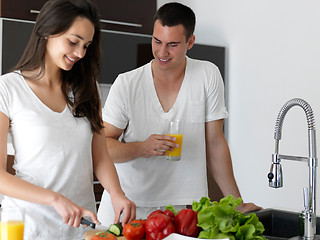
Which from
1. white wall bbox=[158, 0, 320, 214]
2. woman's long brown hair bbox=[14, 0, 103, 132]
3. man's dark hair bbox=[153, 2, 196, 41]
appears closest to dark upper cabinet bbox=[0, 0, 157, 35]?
white wall bbox=[158, 0, 320, 214]

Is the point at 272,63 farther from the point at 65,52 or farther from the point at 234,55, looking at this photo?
the point at 65,52

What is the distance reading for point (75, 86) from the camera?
6.12 ft

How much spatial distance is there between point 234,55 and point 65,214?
2781 millimetres

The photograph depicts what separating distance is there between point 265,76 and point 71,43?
2342 millimetres

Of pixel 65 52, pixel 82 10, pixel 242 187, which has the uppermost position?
pixel 82 10

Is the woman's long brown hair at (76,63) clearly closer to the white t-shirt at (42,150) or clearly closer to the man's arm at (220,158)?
the white t-shirt at (42,150)

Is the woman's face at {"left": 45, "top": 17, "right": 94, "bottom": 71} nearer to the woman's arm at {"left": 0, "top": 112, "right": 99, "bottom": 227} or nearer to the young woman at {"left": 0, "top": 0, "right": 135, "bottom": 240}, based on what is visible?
the young woman at {"left": 0, "top": 0, "right": 135, "bottom": 240}

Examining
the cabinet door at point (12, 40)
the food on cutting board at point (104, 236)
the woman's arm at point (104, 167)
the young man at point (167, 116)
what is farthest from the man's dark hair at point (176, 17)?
the cabinet door at point (12, 40)

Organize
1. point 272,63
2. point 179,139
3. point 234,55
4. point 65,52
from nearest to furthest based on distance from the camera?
point 65,52
point 179,139
point 272,63
point 234,55

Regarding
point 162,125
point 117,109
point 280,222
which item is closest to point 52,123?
point 117,109

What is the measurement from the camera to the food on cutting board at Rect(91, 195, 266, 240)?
133 cm

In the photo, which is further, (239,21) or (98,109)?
(239,21)

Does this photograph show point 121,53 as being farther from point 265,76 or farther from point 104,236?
point 104,236

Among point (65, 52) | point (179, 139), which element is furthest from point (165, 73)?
point (65, 52)
